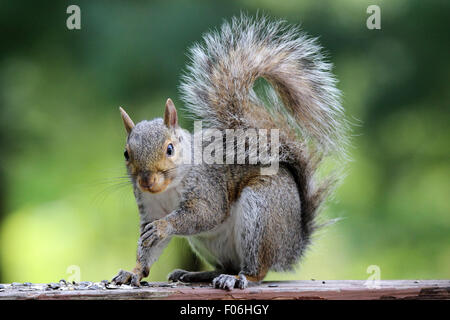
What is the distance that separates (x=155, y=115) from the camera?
4027mm

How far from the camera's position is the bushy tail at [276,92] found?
9.21ft

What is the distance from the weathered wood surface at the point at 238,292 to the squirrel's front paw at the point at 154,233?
6.9 inches

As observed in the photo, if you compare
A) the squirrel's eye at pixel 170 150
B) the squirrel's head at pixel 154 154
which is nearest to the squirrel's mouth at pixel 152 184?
the squirrel's head at pixel 154 154

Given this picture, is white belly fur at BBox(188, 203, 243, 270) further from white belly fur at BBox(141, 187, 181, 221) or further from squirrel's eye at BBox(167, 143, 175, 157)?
squirrel's eye at BBox(167, 143, 175, 157)

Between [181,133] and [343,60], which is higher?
[343,60]

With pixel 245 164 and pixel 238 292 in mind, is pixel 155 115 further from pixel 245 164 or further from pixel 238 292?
pixel 238 292

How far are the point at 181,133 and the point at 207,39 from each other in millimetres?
568

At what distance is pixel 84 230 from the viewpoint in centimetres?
426

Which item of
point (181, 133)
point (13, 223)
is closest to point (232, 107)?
point (181, 133)

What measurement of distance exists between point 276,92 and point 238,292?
1.05 m

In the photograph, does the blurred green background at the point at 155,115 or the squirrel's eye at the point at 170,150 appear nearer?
the squirrel's eye at the point at 170,150

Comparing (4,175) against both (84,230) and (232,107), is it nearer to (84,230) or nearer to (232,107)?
(84,230)

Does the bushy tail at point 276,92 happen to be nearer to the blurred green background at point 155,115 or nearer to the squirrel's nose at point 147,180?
the squirrel's nose at point 147,180

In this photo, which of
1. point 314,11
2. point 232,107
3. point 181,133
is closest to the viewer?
point 181,133
